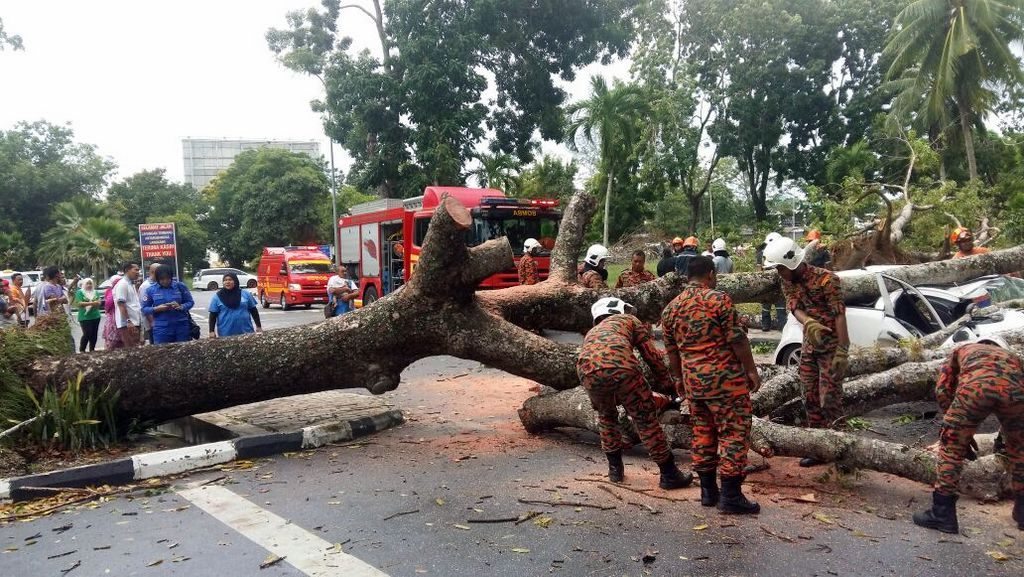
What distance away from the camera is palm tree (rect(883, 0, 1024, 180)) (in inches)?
768

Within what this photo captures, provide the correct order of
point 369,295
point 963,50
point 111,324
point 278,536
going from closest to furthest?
point 278,536, point 111,324, point 963,50, point 369,295

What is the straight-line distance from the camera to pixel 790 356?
761 centimetres

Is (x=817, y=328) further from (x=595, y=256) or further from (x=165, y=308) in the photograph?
(x=165, y=308)

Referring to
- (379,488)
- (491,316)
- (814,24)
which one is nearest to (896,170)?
(814,24)

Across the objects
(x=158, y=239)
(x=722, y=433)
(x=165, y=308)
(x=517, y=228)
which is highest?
(x=158, y=239)

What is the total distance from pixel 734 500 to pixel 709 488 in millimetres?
190

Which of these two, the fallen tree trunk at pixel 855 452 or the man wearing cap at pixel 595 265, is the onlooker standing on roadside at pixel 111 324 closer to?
the man wearing cap at pixel 595 265

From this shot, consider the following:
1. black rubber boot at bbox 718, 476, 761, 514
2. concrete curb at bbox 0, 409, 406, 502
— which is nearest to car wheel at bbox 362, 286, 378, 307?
concrete curb at bbox 0, 409, 406, 502

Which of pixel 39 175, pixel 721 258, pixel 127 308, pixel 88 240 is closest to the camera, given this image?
pixel 127 308

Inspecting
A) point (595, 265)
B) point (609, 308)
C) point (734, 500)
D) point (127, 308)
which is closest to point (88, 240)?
point (127, 308)

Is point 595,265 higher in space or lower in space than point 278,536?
higher

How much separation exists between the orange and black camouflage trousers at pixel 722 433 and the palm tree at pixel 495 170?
21581 mm

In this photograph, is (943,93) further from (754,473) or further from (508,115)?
(754,473)

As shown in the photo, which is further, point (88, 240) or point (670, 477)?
point (88, 240)
